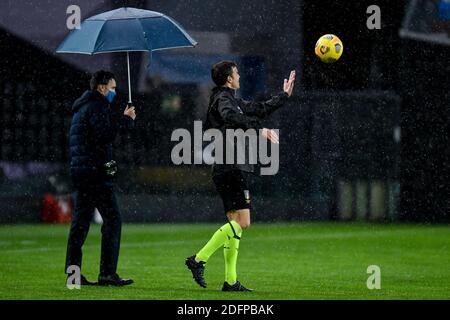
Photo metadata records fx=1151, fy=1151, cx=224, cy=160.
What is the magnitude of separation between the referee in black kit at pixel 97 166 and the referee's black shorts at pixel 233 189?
120cm

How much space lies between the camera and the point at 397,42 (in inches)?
1094

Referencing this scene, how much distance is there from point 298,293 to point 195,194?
16.0 m

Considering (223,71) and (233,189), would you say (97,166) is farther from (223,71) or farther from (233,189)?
(223,71)

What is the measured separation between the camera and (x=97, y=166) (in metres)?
11.4

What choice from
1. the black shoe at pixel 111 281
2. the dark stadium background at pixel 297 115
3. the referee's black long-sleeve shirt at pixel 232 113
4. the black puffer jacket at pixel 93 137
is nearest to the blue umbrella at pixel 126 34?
the black puffer jacket at pixel 93 137

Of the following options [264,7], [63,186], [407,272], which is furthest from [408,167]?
[407,272]

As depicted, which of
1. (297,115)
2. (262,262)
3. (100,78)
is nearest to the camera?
(100,78)

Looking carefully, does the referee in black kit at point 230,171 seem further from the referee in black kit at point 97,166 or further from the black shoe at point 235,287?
the referee in black kit at point 97,166

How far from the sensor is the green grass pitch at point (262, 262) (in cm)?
1123

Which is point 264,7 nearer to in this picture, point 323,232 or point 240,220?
point 323,232

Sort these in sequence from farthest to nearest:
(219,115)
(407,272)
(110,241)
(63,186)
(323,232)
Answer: (63,186)
(323,232)
(407,272)
(110,241)
(219,115)

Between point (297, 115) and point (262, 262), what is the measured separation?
41.6 ft

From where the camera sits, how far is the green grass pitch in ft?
36.9

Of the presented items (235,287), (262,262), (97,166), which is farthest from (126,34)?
(262,262)
